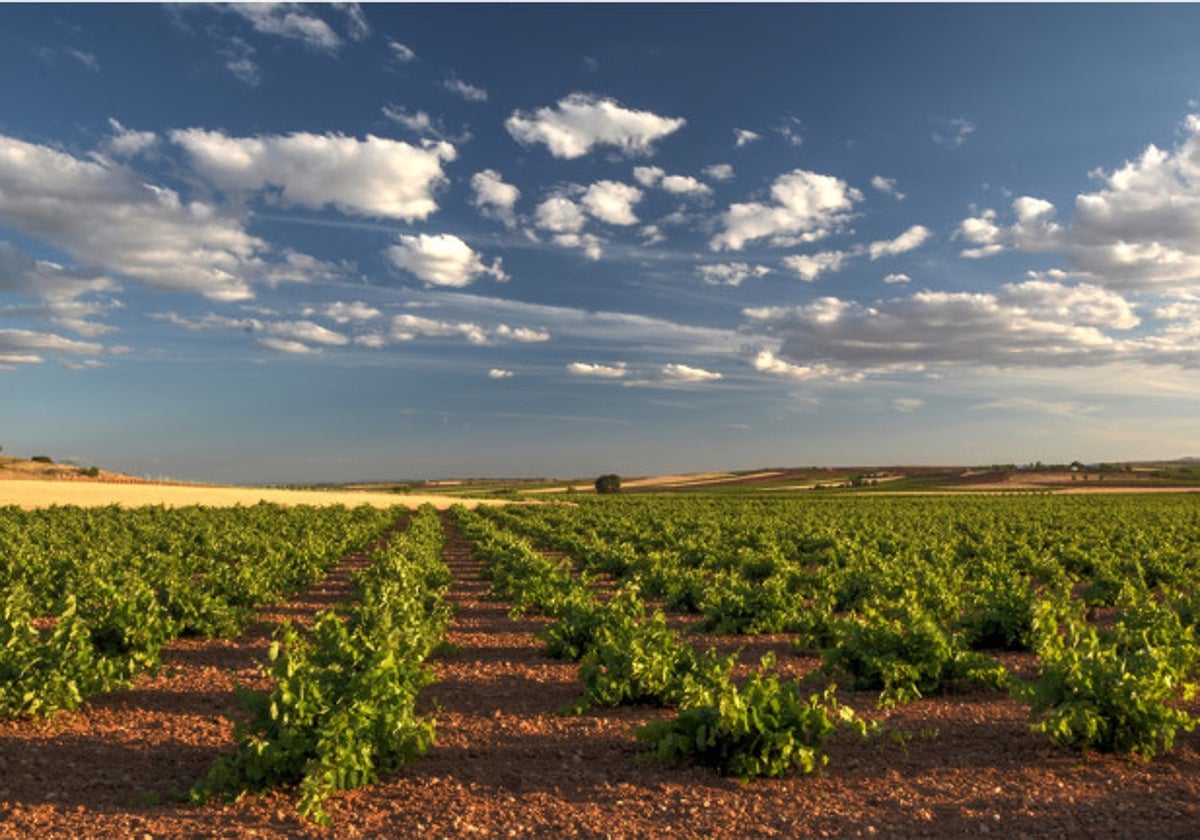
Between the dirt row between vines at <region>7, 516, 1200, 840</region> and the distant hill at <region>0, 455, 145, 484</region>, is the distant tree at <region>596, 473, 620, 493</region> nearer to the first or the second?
the distant hill at <region>0, 455, 145, 484</region>

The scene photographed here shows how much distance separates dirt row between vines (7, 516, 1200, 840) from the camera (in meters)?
7.80

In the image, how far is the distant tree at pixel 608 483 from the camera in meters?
142

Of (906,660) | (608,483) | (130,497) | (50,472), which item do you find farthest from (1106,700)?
(608,483)

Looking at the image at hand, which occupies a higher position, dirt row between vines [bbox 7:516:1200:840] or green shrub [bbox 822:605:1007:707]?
green shrub [bbox 822:605:1007:707]

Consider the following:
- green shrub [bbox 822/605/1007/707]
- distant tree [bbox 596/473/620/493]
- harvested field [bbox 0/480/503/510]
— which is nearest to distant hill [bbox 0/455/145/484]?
harvested field [bbox 0/480/503/510]

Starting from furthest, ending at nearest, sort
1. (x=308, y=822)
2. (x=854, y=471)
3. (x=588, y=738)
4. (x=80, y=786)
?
1. (x=854, y=471)
2. (x=588, y=738)
3. (x=80, y=786)
4. (x=308, y=822)

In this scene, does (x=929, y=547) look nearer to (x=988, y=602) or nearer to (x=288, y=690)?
(x=988, y=602)

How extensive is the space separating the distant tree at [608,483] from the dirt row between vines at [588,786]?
424 ft

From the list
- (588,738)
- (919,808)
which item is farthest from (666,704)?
(919,808)

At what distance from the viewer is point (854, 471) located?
15675cm

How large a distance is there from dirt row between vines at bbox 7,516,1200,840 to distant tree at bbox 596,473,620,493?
129m

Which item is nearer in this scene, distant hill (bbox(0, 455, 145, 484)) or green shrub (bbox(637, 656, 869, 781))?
green shrub (bbox(637, 656, 869, 781))

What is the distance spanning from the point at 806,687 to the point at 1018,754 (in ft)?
12.7

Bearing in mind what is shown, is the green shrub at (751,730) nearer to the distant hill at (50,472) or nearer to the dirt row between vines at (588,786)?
the dirt row between vines at (588,786)
